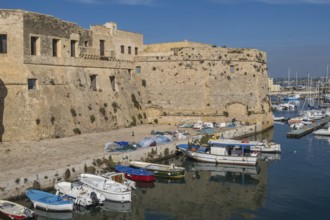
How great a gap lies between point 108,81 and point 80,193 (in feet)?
56.3

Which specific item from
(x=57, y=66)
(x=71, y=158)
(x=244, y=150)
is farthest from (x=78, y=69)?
(x=244, y=150)

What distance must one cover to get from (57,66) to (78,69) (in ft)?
7.15

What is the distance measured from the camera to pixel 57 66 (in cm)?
2689

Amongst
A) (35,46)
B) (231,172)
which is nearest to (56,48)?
(35,46)

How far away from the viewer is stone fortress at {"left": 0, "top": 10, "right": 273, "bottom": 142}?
77.8ft

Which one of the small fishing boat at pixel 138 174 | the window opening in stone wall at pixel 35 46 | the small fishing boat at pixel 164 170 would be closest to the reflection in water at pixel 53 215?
the small fishing boat at pixel 138 174

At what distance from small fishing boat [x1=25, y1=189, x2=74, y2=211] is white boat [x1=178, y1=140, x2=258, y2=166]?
35.1ft

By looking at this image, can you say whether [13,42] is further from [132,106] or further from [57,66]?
[132,106]

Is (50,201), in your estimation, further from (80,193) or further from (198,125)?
(198,125)

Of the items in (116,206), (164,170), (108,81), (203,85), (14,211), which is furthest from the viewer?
(203,85)

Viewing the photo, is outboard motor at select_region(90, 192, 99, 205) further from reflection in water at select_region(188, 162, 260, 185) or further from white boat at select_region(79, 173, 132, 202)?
reflection in water at select_region(188, 162, 260, 185)

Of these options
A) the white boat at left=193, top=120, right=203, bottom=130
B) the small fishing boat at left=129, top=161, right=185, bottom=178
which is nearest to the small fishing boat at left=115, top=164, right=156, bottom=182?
the small fishing boat at left=129, top=161, right=185, bottom=178

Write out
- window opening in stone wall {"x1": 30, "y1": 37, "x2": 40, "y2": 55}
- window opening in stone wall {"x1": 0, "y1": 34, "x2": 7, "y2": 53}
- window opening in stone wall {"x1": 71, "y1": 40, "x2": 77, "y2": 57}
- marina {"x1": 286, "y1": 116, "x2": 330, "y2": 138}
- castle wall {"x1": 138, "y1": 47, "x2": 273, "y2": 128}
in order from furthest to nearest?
castle wall {"x1": 138, "y1": 47, "x2": 273, "y2": 128}
marina {"x1": 286, "y1": 116, "x2": 330, "y2": 138}
window opening in stone wall {"x1": 71, "y1": 40, "x2": 77, "y2": 57}
window opening in stone wall {"x1": 30, "y1": 37, "x2": 40, "y2": 55}
window opening in stone wall {"x1": 0, "y1": 34, "x2": 7, "y2": 53}

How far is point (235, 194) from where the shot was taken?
695 inches
